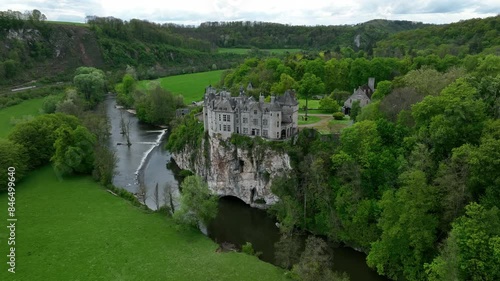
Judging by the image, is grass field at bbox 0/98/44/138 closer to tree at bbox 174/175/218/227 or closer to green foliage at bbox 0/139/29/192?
green foliage at bbox 0/139/29/192

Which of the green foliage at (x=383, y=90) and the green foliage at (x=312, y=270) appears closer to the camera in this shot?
the green foliage at (x=312, y=270)

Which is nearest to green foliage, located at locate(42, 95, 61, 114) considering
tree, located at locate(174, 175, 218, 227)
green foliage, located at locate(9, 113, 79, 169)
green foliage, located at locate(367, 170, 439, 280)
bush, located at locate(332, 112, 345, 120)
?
green foliage, located at locate(9, 113, 79, 169)

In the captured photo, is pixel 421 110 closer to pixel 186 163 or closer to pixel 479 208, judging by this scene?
pixel 479 208

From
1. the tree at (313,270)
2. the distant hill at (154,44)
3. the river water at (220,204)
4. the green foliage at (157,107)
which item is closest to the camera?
the tree at (313,270)

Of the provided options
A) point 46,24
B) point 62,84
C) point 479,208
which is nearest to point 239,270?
point 479,208

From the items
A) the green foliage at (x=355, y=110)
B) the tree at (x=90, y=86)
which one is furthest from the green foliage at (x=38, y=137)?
the green foliage at (x=355, y=110)

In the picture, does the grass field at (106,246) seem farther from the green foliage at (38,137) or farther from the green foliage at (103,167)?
the green foliage at (38,137)

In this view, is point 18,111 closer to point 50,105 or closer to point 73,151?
point 50,105
